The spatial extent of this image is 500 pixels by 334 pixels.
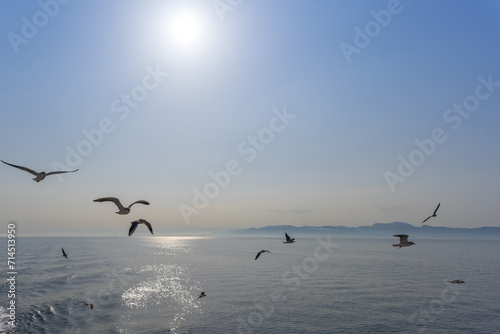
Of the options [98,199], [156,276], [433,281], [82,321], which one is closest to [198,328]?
[82,321]

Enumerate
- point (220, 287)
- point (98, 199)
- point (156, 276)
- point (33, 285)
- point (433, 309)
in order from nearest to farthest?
point (98, 199) < point (433, 309) < point (33, 285) < point (220, 287) < point (156, 276)

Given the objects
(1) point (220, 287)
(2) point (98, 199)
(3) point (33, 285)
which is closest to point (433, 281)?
(1) point (220, 287)

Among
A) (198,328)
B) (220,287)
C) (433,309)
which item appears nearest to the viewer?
(198,328)

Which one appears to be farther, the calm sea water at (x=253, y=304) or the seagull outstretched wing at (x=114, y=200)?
the calm sea water at (x=253, y=304)

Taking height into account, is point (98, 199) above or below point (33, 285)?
above

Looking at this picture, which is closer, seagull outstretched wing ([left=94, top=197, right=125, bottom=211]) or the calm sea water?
seagull outstretched wing ([left=94, top=197, right=125, bottom=211])

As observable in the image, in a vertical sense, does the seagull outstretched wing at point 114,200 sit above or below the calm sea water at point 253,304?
above

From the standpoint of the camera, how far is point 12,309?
116 feet

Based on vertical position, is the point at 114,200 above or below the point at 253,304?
above

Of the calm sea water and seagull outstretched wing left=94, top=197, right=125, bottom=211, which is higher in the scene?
seagull outstretched wing left=94, top=197, right=125, bottom=211

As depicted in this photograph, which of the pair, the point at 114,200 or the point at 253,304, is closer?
the point at 114,200

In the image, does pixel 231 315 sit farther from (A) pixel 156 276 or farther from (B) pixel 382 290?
(A) pixel 156 276

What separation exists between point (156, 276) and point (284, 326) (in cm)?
4228

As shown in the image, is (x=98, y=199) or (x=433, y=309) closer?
(x=98, y=199)
